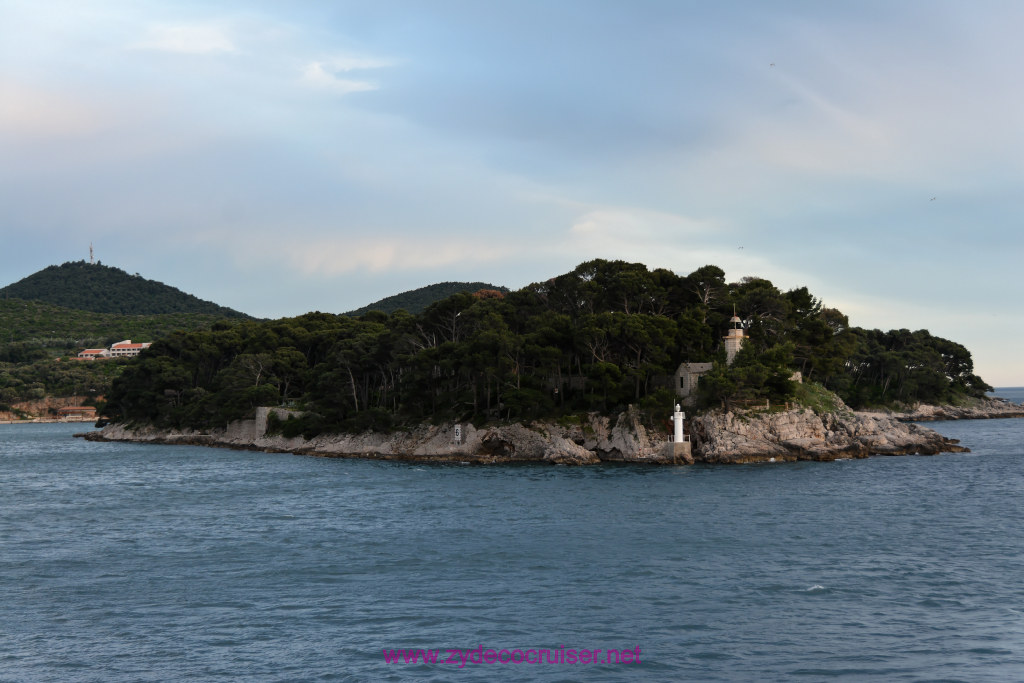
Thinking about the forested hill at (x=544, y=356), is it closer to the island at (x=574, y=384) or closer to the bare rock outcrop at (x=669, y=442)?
the island at (x=574, y=384)

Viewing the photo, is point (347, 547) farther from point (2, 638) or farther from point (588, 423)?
point (588, 423)

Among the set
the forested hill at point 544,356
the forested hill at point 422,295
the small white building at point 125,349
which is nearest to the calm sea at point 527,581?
the forested hill at point 544,356

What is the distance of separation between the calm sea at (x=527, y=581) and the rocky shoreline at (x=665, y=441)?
40.8 ft

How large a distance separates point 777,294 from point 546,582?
5340cm

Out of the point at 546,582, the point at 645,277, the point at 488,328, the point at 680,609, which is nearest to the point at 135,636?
the point at 546,582

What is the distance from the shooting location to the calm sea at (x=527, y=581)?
17172 millimetres

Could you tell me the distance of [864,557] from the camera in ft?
87.2

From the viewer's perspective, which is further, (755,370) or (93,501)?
(755,370)

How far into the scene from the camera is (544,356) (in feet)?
222

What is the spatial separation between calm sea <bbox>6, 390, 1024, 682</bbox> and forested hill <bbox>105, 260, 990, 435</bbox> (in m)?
18.2

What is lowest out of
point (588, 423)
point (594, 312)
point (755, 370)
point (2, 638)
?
point (2, 638)

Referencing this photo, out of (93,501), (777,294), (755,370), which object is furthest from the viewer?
(777,294)

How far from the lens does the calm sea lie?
1717 centimetres

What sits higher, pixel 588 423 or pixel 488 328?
pixel 488 328
